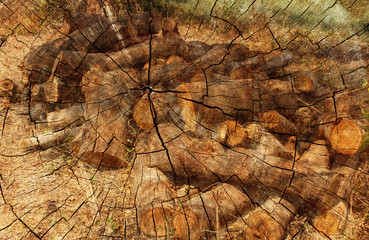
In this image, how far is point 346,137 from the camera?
2.23 m

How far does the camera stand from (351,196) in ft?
6.79

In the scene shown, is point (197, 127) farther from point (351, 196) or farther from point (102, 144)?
point (351, 196)

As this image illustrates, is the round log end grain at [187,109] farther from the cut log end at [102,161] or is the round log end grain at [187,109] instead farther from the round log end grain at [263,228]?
the round log end grain at [263,228]

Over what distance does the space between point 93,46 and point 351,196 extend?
3065 mm

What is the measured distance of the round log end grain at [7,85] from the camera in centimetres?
283

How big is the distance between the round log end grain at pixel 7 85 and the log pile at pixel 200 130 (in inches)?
9.2

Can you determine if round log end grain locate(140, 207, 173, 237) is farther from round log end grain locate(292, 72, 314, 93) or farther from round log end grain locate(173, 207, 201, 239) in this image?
round log end grain locate(292, 72, 314, 93)

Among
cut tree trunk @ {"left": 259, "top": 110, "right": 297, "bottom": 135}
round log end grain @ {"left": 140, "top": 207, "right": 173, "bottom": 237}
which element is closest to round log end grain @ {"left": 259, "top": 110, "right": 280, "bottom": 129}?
cut tree trunk @ {"left": 259, "top": 110, "right": 297, "bottom": 135}

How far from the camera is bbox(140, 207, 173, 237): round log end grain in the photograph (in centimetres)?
176

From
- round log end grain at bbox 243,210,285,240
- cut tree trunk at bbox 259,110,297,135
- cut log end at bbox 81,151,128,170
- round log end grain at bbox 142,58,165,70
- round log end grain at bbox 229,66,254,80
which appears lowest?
round log end grain at bbox 243,210,285,240

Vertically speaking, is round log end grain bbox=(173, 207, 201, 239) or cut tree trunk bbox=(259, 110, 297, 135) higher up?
cut tree trunk bbox=(259, 110, 297, 135)

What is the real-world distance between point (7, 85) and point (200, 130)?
2509 millimetres

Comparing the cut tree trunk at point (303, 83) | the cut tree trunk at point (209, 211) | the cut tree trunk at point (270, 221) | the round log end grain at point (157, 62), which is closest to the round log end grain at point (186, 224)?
the cut tree trunk at point (209, 211)

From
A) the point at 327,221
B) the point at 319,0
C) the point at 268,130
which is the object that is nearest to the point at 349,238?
the point at 327,221
